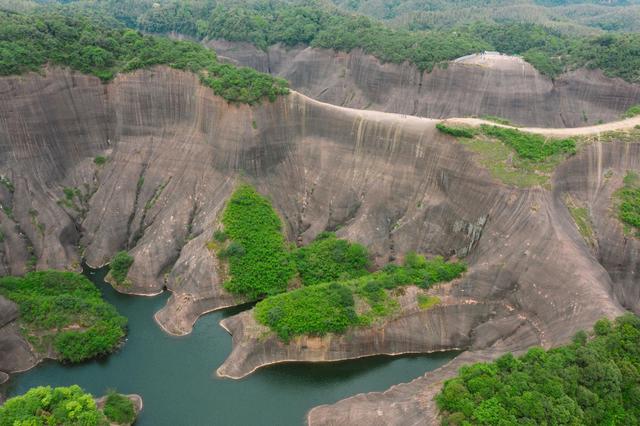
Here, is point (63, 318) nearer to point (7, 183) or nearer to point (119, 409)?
point (119, 409)

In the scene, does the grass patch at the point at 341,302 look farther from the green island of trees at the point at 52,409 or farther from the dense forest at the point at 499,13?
the dense forest at the point at 499,13

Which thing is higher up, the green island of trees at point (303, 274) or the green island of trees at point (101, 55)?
the green island of trees at point (101, 55)

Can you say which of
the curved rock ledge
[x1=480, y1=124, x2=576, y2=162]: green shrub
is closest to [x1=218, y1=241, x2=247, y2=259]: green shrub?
the curved rock ledge

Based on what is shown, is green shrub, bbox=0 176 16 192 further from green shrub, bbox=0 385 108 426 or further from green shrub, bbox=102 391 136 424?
green shrub, bbox=0 385 108 426

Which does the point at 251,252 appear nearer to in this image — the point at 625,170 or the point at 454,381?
the point at 454,381

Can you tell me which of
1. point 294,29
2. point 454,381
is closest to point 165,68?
point 454,381

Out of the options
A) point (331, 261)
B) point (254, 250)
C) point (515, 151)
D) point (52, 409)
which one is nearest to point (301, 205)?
point (254, 250)

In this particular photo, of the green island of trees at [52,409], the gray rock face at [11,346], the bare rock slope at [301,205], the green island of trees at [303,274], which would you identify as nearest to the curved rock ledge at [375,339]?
the bare rock slope at [301,205]
